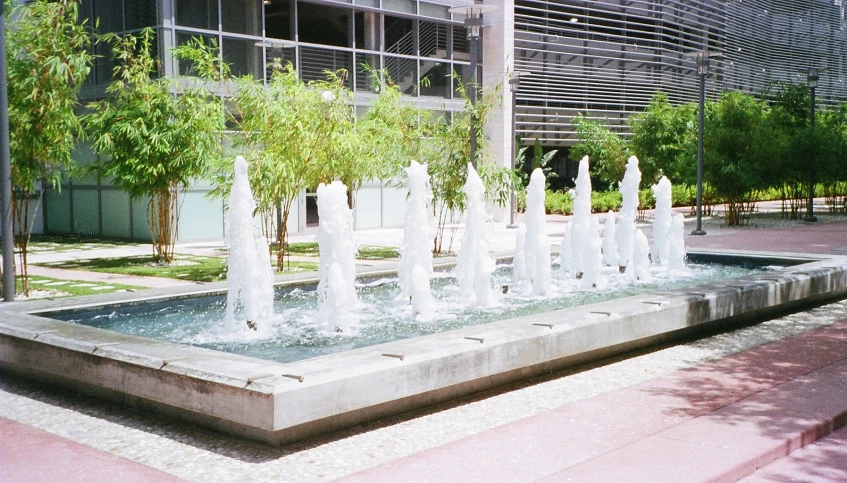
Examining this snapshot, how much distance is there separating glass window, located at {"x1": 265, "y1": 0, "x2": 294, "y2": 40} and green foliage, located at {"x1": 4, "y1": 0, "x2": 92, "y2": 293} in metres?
11.0

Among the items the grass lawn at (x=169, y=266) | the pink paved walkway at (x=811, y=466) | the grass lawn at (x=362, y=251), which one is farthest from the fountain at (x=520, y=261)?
the pink paved walkway at (x=811, y=466)

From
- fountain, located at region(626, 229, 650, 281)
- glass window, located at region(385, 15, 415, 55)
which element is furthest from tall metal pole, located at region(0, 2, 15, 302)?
glass window, located at region(385, 15, 415, 55)

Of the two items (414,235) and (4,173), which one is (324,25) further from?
(4,173)

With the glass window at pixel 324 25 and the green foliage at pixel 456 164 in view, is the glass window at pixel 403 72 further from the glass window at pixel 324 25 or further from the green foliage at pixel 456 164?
the green foliage at pixel 456 164

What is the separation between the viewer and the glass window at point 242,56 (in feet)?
72.2

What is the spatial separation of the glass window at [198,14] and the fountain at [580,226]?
38.6ft

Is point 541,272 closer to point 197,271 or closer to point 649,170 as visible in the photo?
point 197,271

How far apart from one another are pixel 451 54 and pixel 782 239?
1165 centimetres

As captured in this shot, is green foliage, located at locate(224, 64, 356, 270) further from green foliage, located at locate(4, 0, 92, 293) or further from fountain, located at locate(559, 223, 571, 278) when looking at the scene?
fountain, located at locate(559, 223, 571, 278)

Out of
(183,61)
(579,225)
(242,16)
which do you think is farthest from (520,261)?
(242,16)

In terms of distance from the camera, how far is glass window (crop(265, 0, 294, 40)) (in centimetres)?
2338

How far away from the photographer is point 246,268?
927 cm

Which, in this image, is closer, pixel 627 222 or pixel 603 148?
pixel 627 222

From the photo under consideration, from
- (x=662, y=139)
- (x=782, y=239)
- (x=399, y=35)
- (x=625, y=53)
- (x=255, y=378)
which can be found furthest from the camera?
(x=625, y=53)
